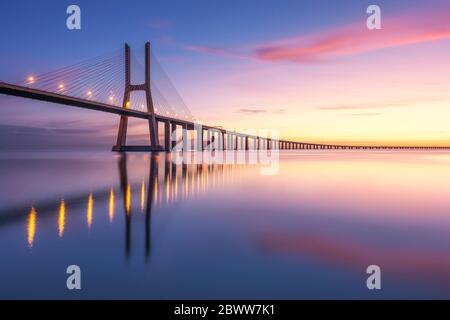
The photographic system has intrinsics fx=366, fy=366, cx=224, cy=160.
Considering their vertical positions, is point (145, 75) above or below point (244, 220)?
above

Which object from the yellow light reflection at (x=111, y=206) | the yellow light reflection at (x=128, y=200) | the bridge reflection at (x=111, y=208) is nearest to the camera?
the bridge reflection at (x=111, y=208)

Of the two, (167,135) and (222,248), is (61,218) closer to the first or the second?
(222,248)

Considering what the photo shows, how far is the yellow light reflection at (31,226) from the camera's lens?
20.5 ft

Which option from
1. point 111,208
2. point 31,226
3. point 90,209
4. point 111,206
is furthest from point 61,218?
point 111,206

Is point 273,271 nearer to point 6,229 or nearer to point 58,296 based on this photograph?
point 58,296

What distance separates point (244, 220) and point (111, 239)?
10.8ft

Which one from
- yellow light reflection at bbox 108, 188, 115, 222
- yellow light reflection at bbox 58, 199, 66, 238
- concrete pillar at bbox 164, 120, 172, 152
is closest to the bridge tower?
concrete pillar at bbox 164, 120, 172, 152

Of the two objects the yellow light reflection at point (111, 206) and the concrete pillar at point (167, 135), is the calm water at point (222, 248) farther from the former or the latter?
the concrete pillar at point (167, 135)

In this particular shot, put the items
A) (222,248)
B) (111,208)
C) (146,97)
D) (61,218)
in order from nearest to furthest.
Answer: (222,248) → (61,218) → (111,208) → (146,97)

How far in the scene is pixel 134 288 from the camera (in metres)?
4.04

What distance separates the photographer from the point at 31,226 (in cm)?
739

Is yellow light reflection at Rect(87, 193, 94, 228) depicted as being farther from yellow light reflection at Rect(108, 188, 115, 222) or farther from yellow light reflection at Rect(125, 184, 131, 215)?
yellow light reflection at Rect(125, 184, 131, 215)

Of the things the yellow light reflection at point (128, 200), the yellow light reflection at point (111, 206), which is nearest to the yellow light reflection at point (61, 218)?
the yellow light reflection at point (111, 206)
